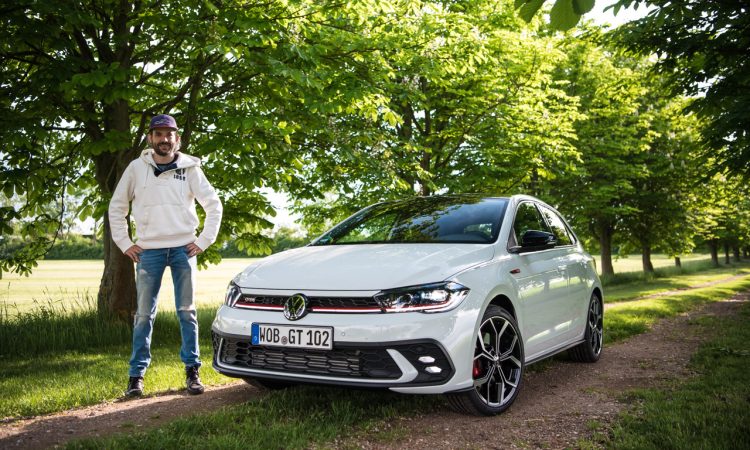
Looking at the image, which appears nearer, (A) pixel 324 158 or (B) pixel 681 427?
(B) pixel 681 427

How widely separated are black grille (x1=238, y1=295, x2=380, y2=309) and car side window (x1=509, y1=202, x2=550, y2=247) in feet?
5.16

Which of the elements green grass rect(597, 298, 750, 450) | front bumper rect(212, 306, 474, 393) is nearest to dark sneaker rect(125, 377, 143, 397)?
front bumper rect(212, 306, 474, 393)

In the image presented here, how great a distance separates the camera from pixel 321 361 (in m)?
3.91

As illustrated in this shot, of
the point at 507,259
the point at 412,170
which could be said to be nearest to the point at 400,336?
the point at 507,259

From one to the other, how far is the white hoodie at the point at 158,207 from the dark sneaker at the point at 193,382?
3.59 ft

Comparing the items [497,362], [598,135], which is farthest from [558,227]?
[598,135]

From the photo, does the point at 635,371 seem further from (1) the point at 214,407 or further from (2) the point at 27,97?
(2) the point at 27,97

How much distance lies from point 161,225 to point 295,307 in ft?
5.47

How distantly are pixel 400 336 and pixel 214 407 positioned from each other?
70.2 inches

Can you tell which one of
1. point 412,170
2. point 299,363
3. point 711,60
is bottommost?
point 299,363

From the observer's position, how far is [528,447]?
12.0 ft

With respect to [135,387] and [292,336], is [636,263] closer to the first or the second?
[135,387]

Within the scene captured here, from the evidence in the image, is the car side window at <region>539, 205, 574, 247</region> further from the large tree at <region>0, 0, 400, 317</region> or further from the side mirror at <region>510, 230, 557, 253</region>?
the large tree at <region>0, 0, 400, 317</region>

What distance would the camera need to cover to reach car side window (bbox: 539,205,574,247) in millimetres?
6195
